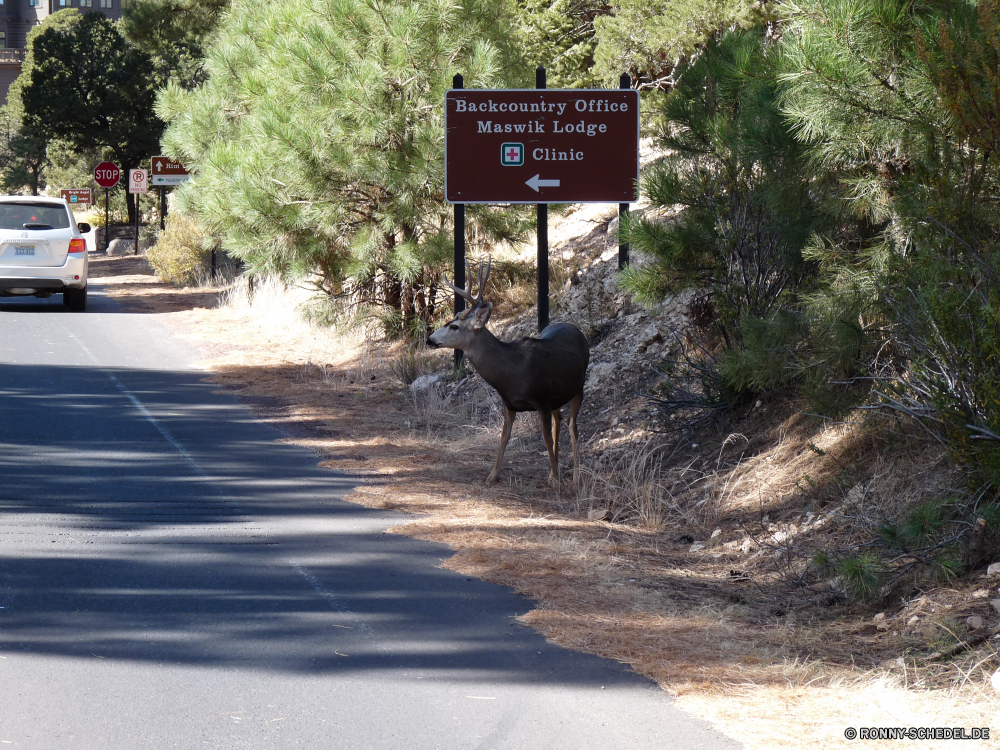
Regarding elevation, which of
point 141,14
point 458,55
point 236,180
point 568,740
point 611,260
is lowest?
point 568,740

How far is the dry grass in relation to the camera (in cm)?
462

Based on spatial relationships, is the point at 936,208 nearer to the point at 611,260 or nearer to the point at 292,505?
the point at 292,505

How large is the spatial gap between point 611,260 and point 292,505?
Result: 309 inches

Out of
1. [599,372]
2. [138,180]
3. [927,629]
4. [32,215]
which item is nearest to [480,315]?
[599,372]

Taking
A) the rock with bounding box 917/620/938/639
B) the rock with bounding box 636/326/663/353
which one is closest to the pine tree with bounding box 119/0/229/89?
the rock with bounding box 636/326/663/353

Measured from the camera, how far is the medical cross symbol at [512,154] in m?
12.1

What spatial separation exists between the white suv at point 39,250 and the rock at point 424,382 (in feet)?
31.5

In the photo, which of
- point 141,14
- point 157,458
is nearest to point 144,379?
point 157,458

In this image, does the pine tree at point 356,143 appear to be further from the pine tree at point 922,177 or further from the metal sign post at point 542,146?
the pine tree at point 922,177

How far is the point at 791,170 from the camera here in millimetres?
7746

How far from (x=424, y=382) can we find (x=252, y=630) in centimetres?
778

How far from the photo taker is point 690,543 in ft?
24.1

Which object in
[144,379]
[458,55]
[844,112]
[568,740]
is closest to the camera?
[568,740]

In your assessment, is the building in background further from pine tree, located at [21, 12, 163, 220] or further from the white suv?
the white suv
